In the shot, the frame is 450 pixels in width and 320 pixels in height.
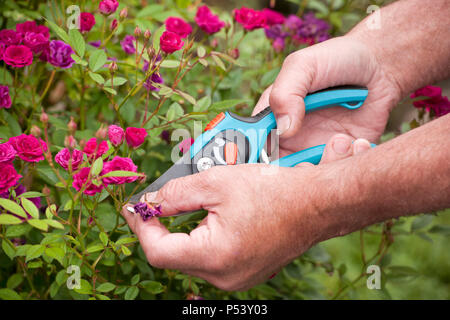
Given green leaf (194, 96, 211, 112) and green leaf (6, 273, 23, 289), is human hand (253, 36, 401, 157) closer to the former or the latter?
green leaf (194, 96, 211, 112)

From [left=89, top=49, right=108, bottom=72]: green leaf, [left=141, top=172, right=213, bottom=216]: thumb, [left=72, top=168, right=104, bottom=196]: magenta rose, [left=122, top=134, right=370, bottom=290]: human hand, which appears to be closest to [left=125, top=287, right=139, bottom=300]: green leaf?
[left=122, top=134, right=370, bottom=290]: human hand

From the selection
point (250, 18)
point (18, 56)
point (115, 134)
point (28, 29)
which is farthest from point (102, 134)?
point (250, 18)

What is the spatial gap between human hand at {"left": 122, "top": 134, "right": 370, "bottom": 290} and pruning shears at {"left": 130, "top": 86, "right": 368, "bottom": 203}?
0.27 ft

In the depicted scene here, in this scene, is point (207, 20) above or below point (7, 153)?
above

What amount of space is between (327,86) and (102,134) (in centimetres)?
81

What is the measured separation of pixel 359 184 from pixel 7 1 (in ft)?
3.96

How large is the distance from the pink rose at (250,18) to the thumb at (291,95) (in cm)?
19

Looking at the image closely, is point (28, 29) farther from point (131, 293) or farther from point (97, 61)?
point (131, 293)

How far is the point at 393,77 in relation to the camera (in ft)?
5.17

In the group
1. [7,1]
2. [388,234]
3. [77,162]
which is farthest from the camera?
[388,234]

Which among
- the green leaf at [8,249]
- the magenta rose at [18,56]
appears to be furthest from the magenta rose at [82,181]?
the magenta rose at [18,56]

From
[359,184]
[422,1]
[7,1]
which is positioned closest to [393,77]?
[422,1]

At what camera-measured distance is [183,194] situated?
3.47 ft

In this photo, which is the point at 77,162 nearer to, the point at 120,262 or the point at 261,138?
the point at 120,262
